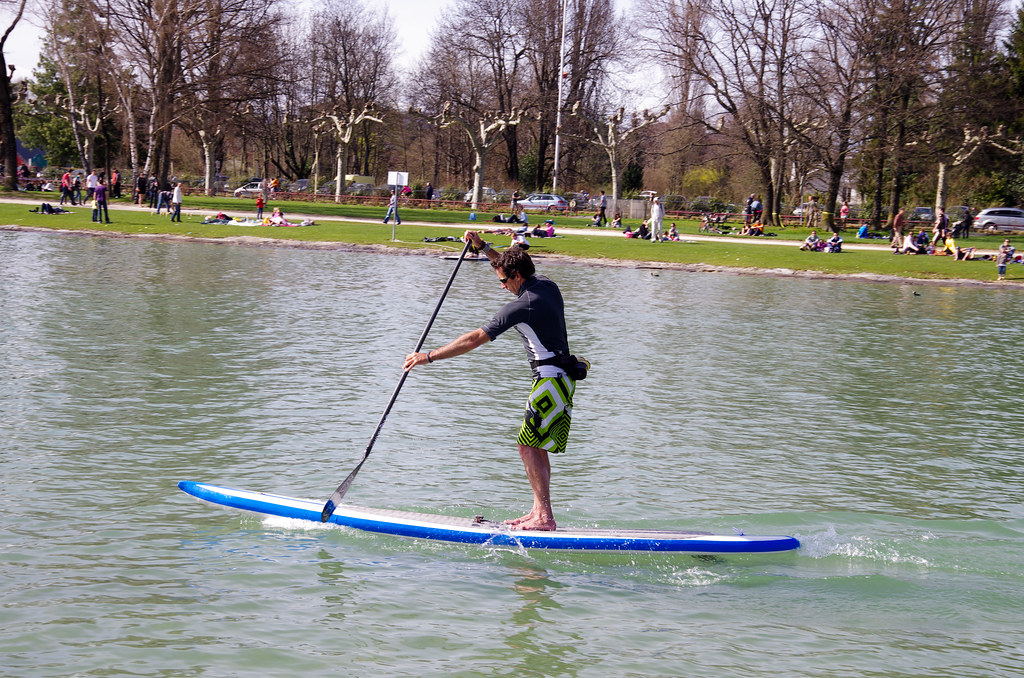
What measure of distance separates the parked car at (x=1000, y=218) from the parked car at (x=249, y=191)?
148 feet

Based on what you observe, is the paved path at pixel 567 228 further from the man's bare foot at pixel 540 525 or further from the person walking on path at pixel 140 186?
the man's bare foot at pixel 540 525

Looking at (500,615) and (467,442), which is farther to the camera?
(467,442)

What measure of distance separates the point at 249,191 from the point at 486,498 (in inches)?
2533

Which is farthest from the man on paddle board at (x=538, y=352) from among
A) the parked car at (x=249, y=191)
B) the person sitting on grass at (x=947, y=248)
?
the parked car at (x=249, y=191)

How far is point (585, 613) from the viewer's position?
22.2 ft

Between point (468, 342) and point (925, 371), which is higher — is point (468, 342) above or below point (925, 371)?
above

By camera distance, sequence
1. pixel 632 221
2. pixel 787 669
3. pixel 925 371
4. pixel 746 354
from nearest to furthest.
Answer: pixel 787 669, pixel 925 371, pixel 746 354, pixel 632 221

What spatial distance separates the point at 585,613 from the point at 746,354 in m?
11.2

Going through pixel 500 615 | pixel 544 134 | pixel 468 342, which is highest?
pixel 544 134

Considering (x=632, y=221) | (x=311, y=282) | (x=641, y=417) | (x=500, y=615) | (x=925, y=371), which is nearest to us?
(x=500, y=615)

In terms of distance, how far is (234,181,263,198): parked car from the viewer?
2701 inches

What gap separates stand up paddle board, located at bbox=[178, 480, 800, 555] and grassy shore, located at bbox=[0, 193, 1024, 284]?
26.1 meters

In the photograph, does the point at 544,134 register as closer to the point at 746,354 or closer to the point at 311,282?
the point at 311,282

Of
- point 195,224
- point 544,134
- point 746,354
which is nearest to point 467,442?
point 746,354
